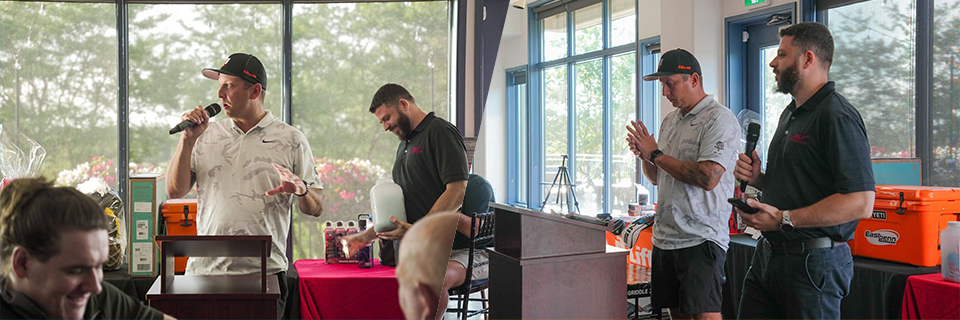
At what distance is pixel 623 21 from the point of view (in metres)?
7.96

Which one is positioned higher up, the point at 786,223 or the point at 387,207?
the point at 387,207

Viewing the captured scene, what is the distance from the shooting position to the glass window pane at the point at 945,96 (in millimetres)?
4324

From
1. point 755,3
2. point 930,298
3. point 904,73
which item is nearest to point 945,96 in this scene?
point 904,73

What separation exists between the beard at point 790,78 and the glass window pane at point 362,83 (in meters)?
1.58

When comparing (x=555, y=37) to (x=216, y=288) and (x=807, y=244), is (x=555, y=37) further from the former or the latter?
(x=216, y=288)

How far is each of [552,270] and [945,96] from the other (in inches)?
149

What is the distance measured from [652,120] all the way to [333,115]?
21.2ft

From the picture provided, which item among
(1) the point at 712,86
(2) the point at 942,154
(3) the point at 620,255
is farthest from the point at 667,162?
(1) the point at 712,86

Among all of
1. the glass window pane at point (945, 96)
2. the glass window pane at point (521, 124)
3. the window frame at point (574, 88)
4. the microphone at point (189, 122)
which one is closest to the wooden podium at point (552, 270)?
the glass window pane at point (521, 124)

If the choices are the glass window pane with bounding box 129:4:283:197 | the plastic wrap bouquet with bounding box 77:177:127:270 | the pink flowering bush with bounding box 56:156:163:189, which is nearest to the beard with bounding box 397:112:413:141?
the plastic wrap bouquet with bounding box 77:177:127:270

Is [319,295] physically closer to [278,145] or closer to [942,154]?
[278,145]

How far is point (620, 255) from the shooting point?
7.05 ft

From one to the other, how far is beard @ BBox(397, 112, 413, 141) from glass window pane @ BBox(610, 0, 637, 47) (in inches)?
280

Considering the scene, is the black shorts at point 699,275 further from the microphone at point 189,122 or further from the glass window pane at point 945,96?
the glass window pane at point 945,96
